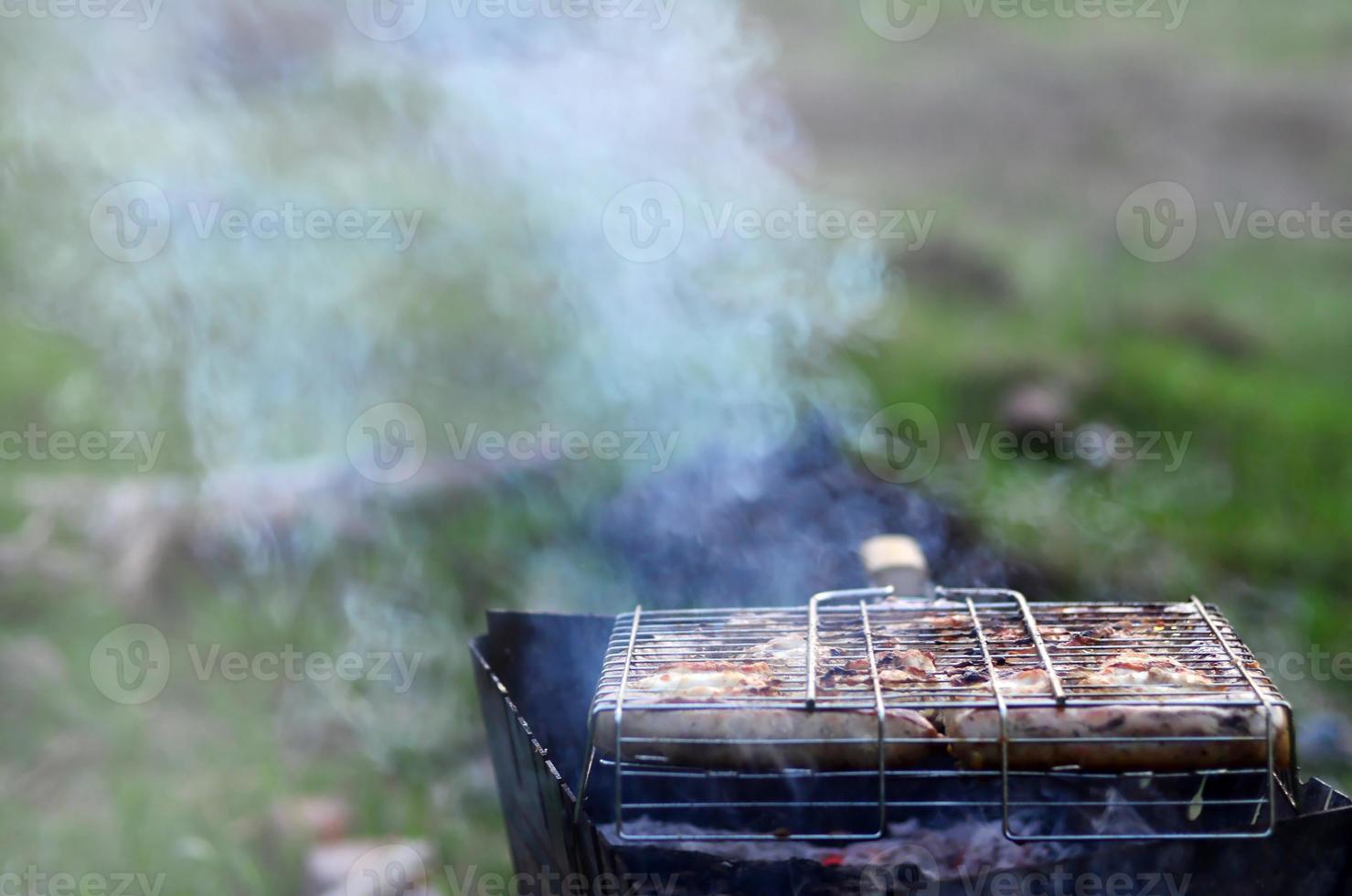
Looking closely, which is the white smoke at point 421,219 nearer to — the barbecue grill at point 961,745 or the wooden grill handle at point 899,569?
the wooden grill handle at point 899,569

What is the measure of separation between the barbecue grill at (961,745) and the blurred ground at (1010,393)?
7.26ft

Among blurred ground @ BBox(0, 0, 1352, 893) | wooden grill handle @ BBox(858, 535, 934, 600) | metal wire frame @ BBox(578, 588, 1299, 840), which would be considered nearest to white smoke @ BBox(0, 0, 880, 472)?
blurred ground @ BBox(0, 0, 1352, 893)

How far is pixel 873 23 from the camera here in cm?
1151

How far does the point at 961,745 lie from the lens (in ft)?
8.20

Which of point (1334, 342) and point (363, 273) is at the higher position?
point (363, 273)

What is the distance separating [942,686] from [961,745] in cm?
16

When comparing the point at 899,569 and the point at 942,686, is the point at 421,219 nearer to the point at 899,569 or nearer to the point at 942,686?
the point at 899,569

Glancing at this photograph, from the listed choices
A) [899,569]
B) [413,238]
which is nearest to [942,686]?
[899,569]

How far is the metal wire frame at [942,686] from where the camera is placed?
2479mm

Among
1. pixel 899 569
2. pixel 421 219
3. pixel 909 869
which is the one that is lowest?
pixel 909 869

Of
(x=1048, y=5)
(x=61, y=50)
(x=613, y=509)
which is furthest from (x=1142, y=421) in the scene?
(x=61, y=50)

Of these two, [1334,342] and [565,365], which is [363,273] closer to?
[565,365]

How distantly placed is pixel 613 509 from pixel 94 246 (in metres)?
5.90

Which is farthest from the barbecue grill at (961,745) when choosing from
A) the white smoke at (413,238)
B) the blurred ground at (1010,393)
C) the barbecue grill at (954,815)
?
the white smoke at (413,238)
